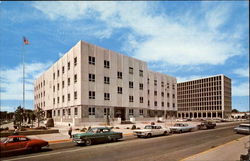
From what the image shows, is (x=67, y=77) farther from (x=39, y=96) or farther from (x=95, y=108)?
(x=39, y=96)

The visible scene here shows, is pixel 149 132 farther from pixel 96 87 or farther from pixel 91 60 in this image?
pixel 91 60

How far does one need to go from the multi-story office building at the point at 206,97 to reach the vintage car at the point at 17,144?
134 metres

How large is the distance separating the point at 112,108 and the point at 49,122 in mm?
15164

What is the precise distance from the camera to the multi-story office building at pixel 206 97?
5239 inches

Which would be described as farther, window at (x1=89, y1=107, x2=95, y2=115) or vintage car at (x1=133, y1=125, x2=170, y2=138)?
window at (x1=89, y1=107, x2=95, y2=115)

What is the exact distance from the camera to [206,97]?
14288cm

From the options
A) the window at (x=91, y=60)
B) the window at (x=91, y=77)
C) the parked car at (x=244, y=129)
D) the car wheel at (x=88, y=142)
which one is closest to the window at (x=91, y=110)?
the window at (x=91, y=77)

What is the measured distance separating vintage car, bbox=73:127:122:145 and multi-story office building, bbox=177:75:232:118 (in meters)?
127

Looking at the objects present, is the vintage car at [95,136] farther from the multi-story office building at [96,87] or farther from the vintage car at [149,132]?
the multi-story office building at [96,87]

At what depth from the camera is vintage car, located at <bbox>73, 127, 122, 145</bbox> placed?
18031 millimetres

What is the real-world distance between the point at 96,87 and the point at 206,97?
11474cm

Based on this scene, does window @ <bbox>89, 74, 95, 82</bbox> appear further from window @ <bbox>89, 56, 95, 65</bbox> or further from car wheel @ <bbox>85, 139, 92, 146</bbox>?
car wheel @ <bbox>85, 139, 92, 146</bbox>

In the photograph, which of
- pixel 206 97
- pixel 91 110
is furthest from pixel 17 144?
pixel 206 97

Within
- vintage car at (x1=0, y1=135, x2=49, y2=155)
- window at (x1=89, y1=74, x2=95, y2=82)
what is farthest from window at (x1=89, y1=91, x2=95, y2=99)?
vintage car at (x1=0, y1=135, x2=49, y2=155)
